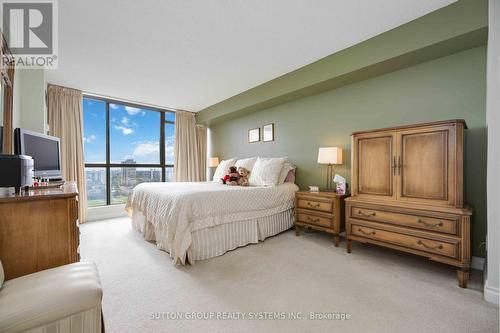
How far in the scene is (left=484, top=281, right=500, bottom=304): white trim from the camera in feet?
5.22

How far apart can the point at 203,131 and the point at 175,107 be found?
3.29 feet

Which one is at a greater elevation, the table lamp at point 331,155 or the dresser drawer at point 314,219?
the table lamp at point 331,155

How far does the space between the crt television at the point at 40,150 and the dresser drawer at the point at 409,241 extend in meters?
3.52

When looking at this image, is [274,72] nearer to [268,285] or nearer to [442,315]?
[268,285]

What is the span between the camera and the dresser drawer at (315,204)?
2795mm

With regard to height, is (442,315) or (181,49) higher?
(181,49)

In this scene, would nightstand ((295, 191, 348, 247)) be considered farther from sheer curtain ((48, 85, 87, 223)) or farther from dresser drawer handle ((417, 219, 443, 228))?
sheer curtain ((48, 85, 87, 223))

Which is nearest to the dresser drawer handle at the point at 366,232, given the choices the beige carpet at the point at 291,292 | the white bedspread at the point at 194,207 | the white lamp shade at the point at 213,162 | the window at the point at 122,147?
the beige carpet at the point at 291,292

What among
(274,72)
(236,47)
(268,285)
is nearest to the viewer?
(268,285)

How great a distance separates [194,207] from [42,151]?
184 cm

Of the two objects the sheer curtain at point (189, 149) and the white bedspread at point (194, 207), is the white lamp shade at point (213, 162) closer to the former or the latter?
the sheer curtain at point (189, 149)

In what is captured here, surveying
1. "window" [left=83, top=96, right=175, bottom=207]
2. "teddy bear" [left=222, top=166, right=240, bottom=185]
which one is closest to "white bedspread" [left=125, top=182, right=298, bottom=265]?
"teddy bear" [left=222, top=166, right=240, bottom=185]

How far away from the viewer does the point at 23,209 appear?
131cm

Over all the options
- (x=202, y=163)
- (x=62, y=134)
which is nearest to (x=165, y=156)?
(x=202, y=163)
